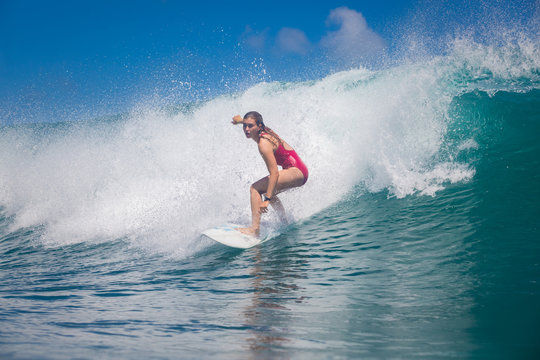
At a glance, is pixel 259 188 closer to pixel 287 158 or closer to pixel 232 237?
pixel 287 158

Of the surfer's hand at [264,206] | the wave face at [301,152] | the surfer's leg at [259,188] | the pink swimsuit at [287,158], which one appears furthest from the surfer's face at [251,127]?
the wave face at [301,152]

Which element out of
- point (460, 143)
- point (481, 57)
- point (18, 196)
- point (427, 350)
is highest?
point (481, 57)

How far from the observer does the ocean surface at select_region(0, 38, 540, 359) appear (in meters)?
2.45

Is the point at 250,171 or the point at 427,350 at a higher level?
the point at 250,171

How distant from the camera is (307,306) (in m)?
3.06

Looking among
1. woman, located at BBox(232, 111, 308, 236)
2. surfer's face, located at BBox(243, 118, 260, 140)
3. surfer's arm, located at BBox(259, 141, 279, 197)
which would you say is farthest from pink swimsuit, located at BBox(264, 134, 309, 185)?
surfer's face, located at BBox(243, 118, 260, 140)

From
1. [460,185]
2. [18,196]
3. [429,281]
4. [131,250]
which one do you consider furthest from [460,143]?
[18,196]

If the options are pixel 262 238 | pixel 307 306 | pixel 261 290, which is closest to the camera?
pixel 307 306

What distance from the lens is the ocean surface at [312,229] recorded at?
8.04ft

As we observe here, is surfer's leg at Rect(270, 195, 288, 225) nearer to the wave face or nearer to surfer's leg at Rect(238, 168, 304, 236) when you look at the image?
the wave face

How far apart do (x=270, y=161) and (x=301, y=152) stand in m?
3.70

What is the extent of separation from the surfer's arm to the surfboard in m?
0.71

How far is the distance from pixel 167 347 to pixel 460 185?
5148 mm

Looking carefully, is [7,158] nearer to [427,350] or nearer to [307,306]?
[307,306]
